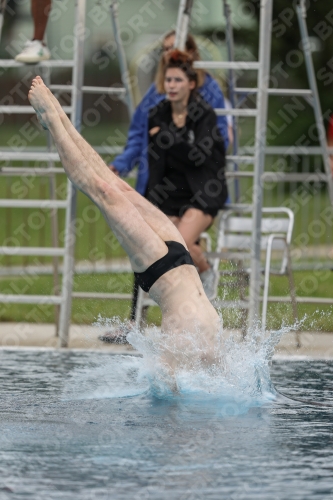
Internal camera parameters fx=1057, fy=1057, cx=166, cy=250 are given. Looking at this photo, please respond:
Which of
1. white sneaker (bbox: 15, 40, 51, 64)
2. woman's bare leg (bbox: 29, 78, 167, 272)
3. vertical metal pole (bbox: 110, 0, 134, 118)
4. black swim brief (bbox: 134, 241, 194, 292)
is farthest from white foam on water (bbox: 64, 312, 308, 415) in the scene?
vertical metal pole (bbox: 110, 0, 134, 118)

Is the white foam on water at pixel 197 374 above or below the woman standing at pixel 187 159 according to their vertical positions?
below

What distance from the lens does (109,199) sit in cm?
514

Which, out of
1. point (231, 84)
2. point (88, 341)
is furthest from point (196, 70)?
point (88, 341)

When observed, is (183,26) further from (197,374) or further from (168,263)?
(197,374)

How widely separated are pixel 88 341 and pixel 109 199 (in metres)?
2.73

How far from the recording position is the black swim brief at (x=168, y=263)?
16.3ft

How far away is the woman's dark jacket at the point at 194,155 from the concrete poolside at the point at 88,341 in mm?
1105

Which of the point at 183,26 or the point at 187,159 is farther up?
the point at 183,26

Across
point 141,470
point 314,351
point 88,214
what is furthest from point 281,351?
point 88,214

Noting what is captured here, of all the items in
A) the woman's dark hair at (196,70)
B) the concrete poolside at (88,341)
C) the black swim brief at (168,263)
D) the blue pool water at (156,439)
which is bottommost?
the blue pool water at (156,439)

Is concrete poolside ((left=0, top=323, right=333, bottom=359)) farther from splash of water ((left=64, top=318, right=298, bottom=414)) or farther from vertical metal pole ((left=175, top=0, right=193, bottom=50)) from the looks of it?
vertical metal pole ((left=175, top=0, right=193, bottom=50))

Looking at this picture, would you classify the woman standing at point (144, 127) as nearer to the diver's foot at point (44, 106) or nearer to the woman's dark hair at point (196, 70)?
the woman's dark hair at point (196, 70)

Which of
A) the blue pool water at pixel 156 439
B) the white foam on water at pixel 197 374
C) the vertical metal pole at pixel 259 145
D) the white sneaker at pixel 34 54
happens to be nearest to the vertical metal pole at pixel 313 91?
the vertical metal pole at pixel 259 145

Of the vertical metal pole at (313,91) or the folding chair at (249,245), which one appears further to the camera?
the vertical metal pole at (313,91)
